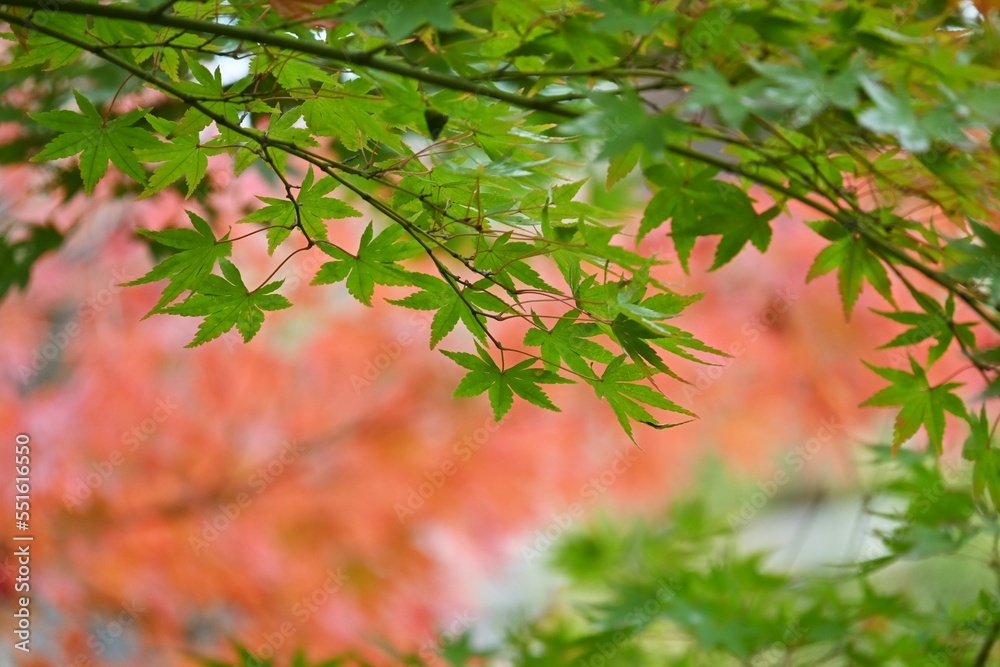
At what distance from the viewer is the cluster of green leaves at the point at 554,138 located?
51cm

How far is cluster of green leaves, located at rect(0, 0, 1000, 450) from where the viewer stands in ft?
1.69

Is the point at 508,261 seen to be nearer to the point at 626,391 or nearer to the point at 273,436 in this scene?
the point at 626,391

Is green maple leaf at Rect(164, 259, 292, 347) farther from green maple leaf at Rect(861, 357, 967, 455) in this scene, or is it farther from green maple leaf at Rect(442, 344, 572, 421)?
green maple leaf at Rect(861, 357, 967, 455)

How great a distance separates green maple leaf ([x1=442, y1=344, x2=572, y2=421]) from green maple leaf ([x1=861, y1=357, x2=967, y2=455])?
1.10ft

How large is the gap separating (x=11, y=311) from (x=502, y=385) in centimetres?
213

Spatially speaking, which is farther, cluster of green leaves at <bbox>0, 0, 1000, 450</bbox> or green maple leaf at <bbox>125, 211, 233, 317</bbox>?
green maple leaf at <bbox>125, 211, 233, 317</bbox>

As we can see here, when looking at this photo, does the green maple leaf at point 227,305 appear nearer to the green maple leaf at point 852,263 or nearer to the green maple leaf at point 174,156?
the green maple leaf at point 174,156

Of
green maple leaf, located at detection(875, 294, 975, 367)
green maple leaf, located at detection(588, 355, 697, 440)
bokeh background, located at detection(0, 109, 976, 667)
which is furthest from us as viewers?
bokeh background, located at detection(0, 109, 976, 667)

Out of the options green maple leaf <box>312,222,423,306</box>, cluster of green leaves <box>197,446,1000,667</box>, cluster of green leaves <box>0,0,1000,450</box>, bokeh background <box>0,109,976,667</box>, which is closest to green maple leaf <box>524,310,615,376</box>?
cluster of green leaves <box>0,0,1000,450</box>

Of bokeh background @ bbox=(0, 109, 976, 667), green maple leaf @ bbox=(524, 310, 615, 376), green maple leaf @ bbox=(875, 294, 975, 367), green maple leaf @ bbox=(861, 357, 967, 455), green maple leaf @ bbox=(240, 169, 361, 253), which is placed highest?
green maple leaf @ bbox=(240, 169, 361, 253)

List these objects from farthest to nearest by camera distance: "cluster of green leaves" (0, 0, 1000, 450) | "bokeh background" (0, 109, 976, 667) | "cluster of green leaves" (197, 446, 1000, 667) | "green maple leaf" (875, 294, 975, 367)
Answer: "bokeh background" (0, 109, 976, 667) → "cluster of green leaves" (197, 446, 1000, 667) → "green maple leaf" (875, 294, 975, 367) → "cluster of green leaves" (0, 0, 1000, 450)

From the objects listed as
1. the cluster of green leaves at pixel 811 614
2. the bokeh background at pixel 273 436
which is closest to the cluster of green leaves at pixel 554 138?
the cluster of green leaves at pixel 811 614

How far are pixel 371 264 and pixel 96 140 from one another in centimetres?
24

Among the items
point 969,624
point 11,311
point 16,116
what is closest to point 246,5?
point 16,116
